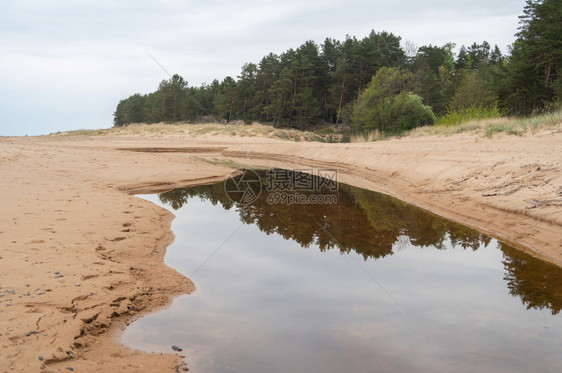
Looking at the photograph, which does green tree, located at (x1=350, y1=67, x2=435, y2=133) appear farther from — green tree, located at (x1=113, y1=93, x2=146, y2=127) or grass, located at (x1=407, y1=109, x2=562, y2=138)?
green tree, located at (x1=113, y1=93, x2=146, y2=127)

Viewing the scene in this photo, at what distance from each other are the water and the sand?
394mm

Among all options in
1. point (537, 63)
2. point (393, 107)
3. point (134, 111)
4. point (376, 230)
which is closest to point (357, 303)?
point (376, 230)

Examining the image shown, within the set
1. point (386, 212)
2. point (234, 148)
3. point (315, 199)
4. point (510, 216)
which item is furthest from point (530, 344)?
point (234, 148)

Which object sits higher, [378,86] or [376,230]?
[378,86]

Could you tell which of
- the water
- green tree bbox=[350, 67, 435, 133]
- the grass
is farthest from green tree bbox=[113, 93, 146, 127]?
the water

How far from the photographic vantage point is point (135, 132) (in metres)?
50.7

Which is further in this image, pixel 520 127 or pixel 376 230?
pixel 520 127

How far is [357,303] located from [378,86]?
29.4 meters

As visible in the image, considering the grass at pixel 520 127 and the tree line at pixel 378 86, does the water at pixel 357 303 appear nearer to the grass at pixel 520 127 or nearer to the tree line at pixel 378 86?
the grass at pixel 520 127

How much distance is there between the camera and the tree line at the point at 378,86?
3155cm

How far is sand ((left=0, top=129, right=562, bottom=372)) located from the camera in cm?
378

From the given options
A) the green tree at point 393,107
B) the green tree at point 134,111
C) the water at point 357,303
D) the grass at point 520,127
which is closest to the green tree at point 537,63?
the green tree at point 393,107

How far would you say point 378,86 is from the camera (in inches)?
1276

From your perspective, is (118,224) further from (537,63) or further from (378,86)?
(537,63)
